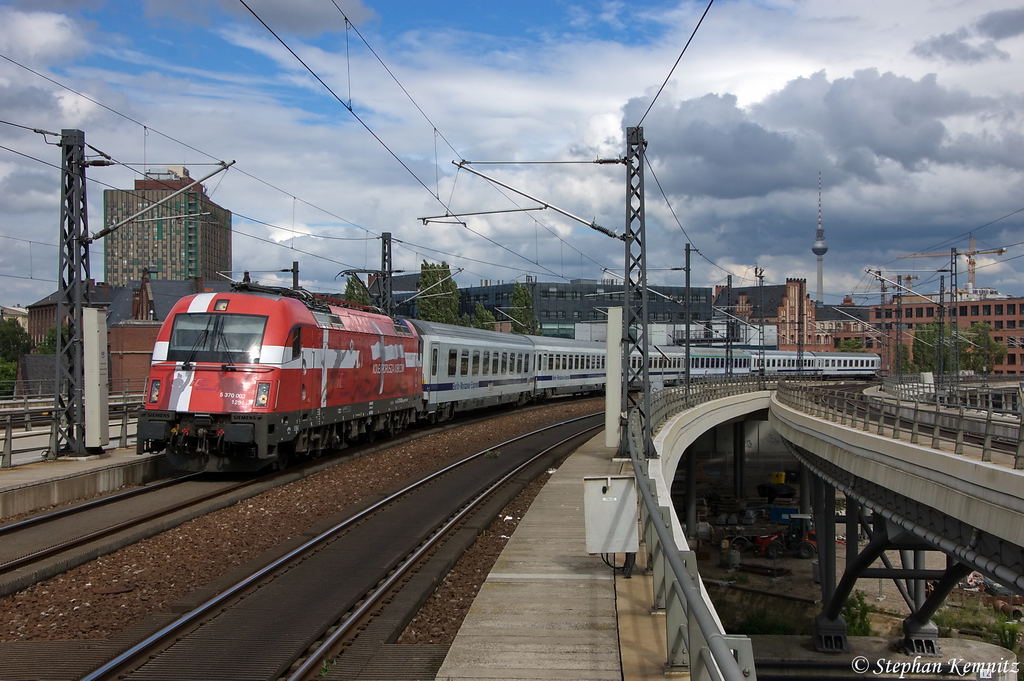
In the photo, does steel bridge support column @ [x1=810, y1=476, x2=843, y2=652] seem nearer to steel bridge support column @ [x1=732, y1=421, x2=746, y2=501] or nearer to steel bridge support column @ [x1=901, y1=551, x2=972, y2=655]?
steel bridge support column @ [x1=901, y1=551, x2=972, y2=655]

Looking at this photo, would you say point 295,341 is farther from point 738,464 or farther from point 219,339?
point 738,464

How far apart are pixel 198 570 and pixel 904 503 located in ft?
44.8

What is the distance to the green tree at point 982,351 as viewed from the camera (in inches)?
3876

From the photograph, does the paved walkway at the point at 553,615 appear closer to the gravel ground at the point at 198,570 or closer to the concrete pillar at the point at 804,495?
the gravel ground at the point at 198,570

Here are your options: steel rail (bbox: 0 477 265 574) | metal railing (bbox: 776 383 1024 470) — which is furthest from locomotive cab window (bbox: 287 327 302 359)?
metal railing (bbox: 776 383 1024 470)

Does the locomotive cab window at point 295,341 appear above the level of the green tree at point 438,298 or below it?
below

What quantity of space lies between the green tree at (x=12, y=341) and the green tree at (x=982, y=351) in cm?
11910

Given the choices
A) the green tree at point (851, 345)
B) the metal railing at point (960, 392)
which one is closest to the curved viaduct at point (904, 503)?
the metal railing at point (960, 392)

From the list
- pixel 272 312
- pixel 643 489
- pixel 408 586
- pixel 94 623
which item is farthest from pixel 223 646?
pixel 272 312

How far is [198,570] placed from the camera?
33.8ft

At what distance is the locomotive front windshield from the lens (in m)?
16.6

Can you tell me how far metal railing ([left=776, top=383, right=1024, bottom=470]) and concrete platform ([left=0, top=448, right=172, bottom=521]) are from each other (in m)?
15.2

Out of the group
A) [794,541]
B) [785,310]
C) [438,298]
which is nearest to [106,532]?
[794,541]

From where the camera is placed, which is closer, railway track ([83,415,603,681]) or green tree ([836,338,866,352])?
railway track ([83,415,603,681])
